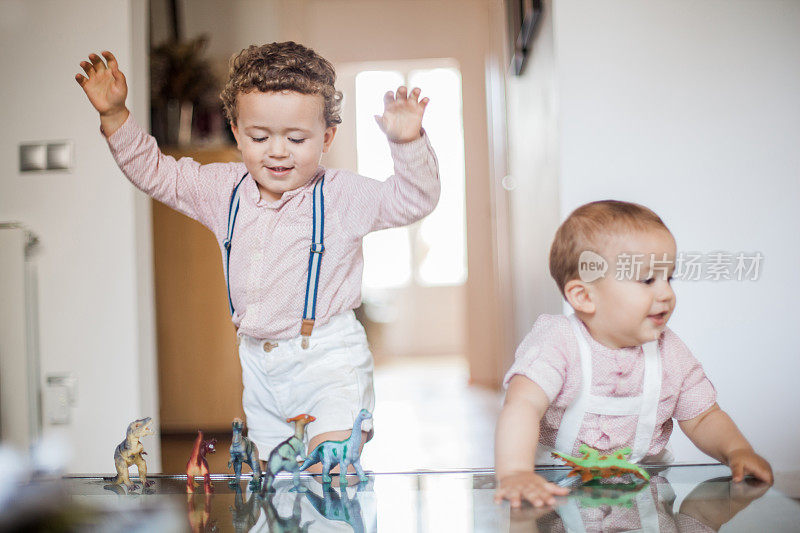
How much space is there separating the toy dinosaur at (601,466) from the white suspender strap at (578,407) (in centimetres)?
9

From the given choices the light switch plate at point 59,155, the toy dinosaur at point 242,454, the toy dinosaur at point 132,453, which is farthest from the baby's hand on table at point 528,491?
the light switch plate at point 59,155

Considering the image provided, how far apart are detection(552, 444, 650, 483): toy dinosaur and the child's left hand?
0.37 meters

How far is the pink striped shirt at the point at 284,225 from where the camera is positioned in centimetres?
86

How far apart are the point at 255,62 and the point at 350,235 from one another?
228mm

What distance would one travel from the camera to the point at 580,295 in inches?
31.1

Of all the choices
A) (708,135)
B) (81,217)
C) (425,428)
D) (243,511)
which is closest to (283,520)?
(243,511)

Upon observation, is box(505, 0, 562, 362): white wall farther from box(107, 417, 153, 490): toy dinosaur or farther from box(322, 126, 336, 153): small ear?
box(107, 417, 153, 490): toy dinosaur

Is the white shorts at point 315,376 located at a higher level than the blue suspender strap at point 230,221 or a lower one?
lower

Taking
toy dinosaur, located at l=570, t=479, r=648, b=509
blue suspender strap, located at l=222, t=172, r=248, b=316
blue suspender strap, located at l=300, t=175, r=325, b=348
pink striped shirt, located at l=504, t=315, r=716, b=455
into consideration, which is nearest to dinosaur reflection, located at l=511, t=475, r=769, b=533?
toy dinosaur, located at l=570, t=479, r=648, b=509

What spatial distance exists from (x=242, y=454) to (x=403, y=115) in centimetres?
38

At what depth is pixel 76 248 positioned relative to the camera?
133cm

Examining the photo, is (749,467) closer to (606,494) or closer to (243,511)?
(606,494)

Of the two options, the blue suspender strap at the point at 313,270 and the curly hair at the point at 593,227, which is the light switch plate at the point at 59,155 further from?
the curly hair at the point at 593,227

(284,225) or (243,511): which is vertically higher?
(284,225)
